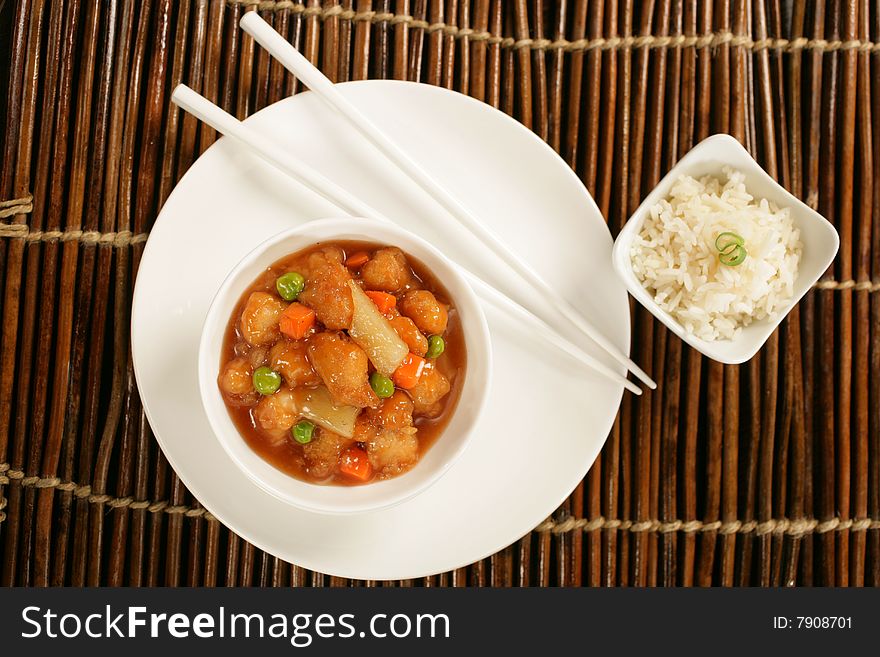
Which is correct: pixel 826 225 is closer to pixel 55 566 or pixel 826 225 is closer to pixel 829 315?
pixel 829 315

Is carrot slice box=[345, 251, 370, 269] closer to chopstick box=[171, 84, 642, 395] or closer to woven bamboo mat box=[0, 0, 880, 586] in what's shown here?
chopstick box=[171, 84, 642, 395]

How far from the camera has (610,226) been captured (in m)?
2.71

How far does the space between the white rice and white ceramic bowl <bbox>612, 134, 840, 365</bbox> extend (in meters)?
0.02

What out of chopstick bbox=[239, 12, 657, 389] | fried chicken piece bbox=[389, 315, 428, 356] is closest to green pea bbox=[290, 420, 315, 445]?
fried chicken piece bbox=[389, 315, 428, 356]

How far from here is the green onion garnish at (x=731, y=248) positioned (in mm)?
2293

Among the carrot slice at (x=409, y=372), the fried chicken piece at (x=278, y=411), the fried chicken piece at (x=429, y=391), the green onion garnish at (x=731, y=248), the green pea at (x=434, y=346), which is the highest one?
the green onion garnish at (x=731, y=248)

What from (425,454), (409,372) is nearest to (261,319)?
(409,372)

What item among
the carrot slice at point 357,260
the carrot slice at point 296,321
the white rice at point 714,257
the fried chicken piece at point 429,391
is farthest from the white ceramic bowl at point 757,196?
the carrot slice at point 296,321

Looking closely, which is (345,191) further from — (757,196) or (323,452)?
(757,196)

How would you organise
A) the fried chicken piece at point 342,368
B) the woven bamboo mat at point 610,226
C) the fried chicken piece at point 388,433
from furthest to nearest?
1. the woven bamboo mat at point 610,226
2. the fried chicken piece at point 388,433
3. the fried chicken piece at point 342,368

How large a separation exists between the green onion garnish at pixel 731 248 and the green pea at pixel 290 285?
4.06 ft

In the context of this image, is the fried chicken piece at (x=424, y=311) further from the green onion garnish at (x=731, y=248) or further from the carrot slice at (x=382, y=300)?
the green onion garnish at (x=731, y=248)

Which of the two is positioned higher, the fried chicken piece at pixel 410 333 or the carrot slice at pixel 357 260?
the carrot slice at pixel 357 260

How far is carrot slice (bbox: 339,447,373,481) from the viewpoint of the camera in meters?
2.21
